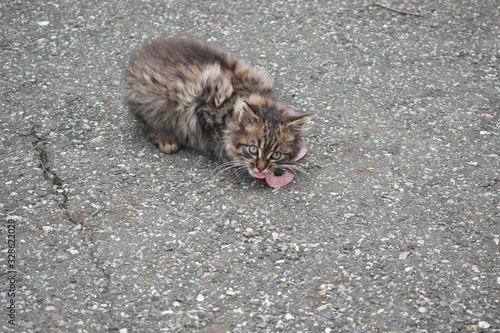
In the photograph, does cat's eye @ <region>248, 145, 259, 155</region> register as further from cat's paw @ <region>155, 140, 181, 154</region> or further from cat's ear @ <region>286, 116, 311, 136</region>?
cat's paw @ <region>155, 140, 181, 154</region>

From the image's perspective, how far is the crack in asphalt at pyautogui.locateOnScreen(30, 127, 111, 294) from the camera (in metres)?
4.50

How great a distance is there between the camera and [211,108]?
18.3ft

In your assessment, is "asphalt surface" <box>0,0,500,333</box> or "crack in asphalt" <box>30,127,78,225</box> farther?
"crack in asphalt" <box>30,127,78,225</box>

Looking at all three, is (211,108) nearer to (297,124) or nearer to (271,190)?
(297,124)

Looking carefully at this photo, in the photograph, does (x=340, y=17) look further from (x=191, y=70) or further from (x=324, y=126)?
(x=191, y=70)

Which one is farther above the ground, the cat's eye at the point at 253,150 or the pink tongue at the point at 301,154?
the cat's eye at the point at 253,150

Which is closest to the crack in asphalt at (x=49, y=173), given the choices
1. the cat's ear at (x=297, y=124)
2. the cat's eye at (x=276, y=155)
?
the cat's eye at (x=276, y=155)

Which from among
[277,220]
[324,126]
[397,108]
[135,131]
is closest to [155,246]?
[277,220]

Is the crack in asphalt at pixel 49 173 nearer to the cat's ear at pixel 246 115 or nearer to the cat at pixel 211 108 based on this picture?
the cat at pixel 211 108

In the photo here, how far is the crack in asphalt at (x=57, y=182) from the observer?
14.8 feet

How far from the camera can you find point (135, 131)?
591 centimetres

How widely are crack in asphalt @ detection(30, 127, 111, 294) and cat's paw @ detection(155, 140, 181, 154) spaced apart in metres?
0.83

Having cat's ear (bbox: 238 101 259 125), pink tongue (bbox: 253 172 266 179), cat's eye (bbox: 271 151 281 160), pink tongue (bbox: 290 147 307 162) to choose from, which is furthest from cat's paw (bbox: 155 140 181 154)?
pink tongue (bbox: 290 147 307 162)

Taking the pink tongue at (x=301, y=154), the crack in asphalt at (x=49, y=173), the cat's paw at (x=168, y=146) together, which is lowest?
the crack in asphalt at (x=49, y=173)
